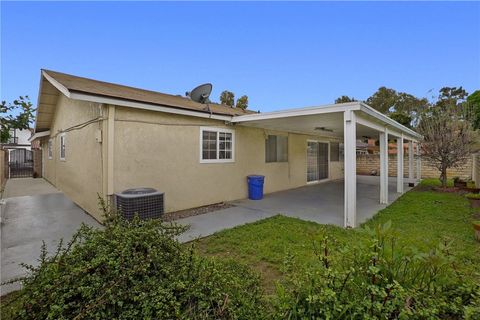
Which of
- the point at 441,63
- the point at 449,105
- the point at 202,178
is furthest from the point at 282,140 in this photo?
the point at 441,63

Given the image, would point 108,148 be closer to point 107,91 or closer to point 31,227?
point 107,91

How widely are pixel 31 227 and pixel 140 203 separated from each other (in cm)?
269

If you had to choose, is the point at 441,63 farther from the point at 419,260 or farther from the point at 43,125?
the point at 43,125

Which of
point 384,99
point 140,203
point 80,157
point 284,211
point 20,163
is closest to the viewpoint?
point 140,203

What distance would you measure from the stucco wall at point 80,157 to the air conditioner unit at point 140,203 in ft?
3.40

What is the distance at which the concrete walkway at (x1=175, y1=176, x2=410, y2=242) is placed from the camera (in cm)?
541

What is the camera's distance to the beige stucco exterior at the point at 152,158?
5570 millimetres

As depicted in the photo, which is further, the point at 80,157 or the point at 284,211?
the point at 80,157

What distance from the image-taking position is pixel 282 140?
33.8 feet

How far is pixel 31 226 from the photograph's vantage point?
5336mm

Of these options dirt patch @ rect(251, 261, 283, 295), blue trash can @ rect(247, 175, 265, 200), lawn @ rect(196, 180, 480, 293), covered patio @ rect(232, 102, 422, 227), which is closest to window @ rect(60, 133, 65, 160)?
covered patio @ rect(232, 102, 422, 227)

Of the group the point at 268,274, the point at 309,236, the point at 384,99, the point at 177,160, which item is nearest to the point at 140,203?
the point at 177,160

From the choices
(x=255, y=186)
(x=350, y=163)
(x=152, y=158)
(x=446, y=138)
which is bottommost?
(x=255, y=186)

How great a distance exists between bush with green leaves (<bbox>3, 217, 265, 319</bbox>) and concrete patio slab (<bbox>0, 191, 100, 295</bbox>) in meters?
1.97
